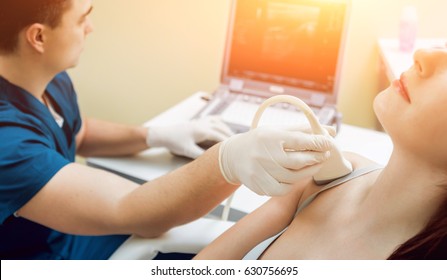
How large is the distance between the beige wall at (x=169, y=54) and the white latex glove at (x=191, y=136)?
44 centimetres

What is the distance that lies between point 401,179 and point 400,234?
0.10 meters

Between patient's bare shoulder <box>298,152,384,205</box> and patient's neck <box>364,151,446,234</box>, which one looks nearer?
patient's neck <box>364,151,446,234</box>

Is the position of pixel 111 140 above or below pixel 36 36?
below

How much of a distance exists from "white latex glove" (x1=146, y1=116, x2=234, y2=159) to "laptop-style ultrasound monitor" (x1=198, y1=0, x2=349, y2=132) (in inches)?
3.9

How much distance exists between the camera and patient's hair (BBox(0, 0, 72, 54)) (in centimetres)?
108

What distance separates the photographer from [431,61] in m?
0.75

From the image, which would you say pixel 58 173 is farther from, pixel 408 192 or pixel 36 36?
pixel 408 192

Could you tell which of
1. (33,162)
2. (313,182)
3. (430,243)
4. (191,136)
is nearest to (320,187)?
(313,182)

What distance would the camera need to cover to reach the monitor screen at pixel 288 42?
143cm

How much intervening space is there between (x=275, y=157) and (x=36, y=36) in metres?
0.64

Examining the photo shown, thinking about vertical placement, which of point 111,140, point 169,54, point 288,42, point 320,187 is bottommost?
point 111,140

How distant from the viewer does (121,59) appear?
1833 millimetres

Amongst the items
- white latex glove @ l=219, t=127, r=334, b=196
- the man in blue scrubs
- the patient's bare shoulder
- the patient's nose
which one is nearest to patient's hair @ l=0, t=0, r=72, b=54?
the man in blue scrubs

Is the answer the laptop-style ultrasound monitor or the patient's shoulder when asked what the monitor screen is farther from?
the patient's shoulder
